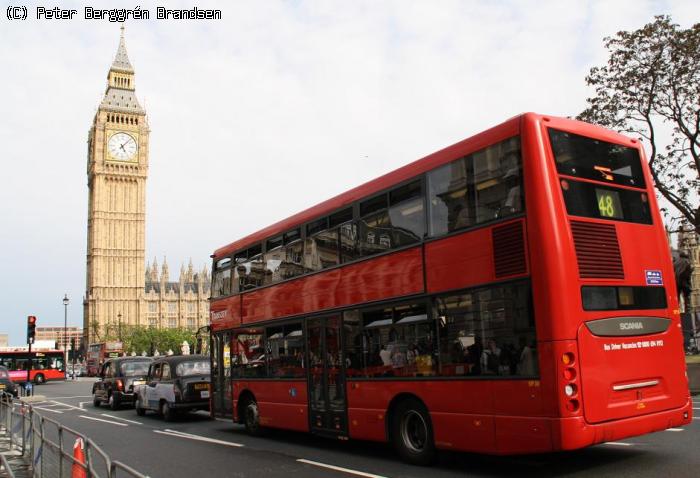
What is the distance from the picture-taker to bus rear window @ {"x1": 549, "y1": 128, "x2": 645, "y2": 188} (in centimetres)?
774

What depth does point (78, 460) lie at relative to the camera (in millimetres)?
6008

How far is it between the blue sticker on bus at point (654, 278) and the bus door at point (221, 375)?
8.99 meters

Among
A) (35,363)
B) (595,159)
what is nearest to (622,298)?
(595,159)

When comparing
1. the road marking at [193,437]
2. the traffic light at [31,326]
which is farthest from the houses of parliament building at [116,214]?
the road marking at [193,437]

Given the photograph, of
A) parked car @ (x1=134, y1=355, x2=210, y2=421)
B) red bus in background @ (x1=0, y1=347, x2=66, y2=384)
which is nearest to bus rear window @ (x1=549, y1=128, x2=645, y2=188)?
parked car @ (x1=134, y1=355, x2=210, y2=421)

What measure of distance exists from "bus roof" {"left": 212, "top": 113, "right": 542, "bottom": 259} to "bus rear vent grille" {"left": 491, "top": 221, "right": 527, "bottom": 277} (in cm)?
112

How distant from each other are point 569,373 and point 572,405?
0.33 meters

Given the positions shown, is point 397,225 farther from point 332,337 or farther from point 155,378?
point 155,378

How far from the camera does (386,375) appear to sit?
952cm

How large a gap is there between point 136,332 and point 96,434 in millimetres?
98049

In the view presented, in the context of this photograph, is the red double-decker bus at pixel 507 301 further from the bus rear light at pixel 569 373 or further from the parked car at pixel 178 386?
the parked car at pixel 178 386

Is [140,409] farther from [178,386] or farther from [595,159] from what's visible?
[595,159]

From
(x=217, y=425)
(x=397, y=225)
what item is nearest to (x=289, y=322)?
(x=397, y=225)

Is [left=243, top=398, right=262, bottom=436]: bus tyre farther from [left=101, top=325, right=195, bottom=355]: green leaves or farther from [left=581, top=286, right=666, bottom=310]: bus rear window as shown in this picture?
[left=101, top=325, right=195, bottom=355]: green leaves
